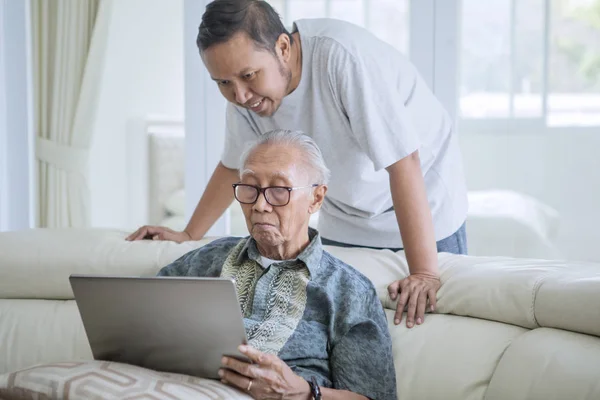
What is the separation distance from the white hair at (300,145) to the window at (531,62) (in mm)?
1406

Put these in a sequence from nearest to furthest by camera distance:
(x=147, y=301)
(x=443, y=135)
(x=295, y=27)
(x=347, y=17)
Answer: (x=147, y=301), (x=295, y=27), (x=443, y=135), (x=347, y=17)

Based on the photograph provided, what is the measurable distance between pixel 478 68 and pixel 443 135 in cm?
99

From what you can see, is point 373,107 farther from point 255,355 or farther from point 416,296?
point 255,355

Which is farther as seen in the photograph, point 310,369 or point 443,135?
point 443,135

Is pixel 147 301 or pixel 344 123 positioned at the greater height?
pixel 344 123

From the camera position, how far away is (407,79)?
222cm

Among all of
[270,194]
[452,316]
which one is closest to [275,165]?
[270,194]

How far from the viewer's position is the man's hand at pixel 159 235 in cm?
246

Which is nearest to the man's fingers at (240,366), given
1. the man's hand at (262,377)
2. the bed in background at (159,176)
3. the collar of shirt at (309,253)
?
the man's hand at (262,377)

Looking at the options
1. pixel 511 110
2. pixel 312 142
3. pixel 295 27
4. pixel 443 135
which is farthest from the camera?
pixel 511 110

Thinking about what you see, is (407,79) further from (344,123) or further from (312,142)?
(312,142)

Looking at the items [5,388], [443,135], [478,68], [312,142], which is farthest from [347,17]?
[5,388]

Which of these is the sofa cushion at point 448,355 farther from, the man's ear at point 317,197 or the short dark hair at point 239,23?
the short dark hair at point 239,23

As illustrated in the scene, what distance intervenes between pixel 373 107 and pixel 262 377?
26.7 inches
